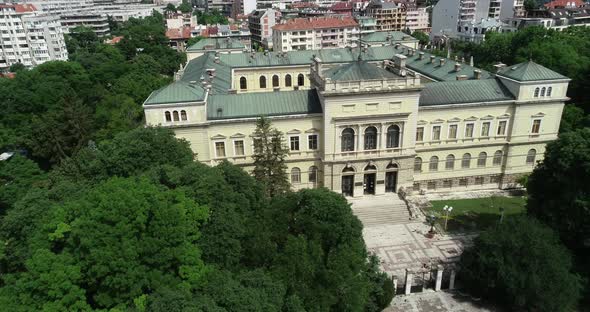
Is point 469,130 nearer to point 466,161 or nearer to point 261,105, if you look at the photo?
point 466,161

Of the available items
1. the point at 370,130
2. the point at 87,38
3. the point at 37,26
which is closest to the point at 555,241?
the point at 370,130

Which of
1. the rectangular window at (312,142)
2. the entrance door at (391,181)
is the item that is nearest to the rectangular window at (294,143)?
the rectangular window at (312,142)

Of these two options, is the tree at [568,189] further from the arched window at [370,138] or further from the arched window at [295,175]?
the arched window at [295,175]

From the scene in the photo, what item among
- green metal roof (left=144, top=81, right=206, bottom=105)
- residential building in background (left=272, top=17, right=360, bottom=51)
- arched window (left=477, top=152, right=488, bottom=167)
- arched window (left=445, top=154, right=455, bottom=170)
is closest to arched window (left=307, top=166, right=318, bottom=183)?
green metal roof (left=144, top=81, right=206, bottom=105)

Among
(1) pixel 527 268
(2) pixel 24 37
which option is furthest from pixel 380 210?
(2) pixel 24 37

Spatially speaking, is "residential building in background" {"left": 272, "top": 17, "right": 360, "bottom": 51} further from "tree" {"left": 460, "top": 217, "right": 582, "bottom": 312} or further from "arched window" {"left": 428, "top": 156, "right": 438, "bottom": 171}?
"tree" {"left": 460, "top": 217, "right": 582, "bottom": 312}
